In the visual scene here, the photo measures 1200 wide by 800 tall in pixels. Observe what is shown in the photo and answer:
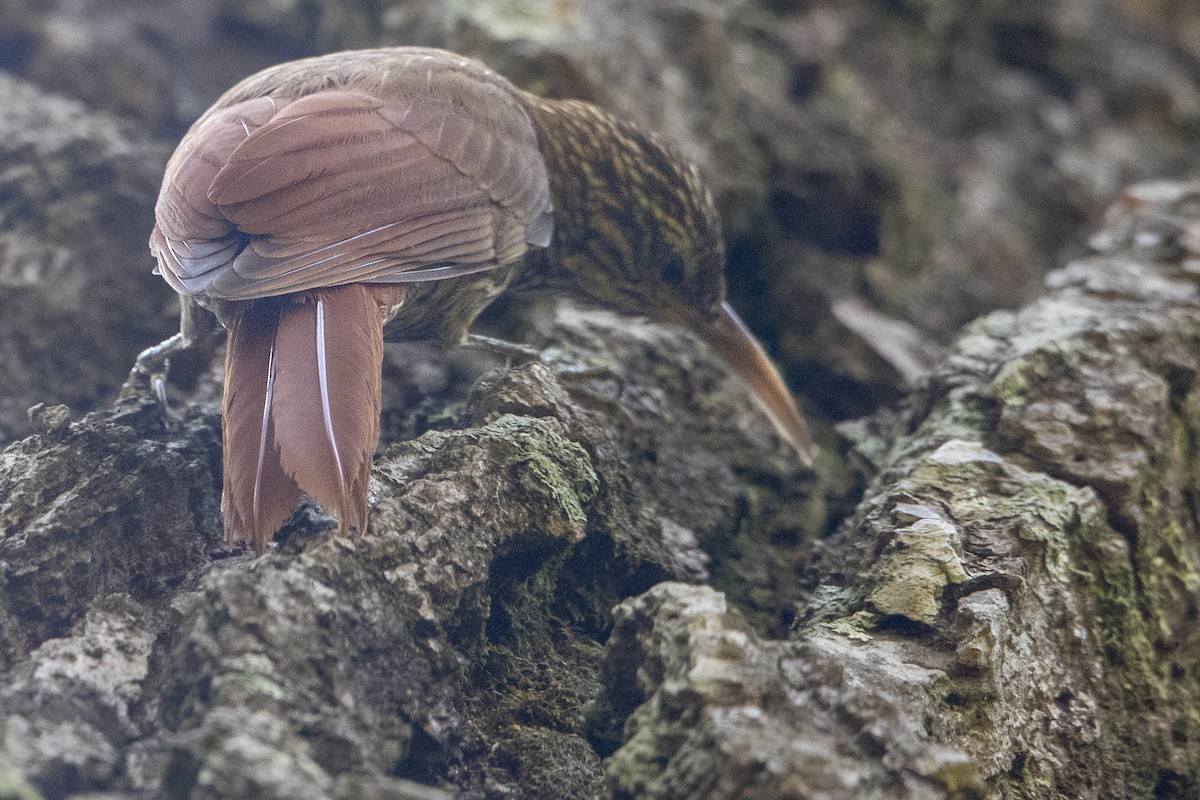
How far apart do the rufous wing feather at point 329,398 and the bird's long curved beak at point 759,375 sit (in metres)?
1.46

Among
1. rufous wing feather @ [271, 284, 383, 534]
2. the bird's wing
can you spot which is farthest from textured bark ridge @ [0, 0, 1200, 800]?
the bird's wing

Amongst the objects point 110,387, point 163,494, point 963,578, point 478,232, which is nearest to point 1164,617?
point 963,578

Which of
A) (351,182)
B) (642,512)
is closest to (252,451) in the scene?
(351,182)

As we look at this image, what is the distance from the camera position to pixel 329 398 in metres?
1.98

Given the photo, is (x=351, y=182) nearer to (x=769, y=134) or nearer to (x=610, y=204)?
(x=610, y=204)

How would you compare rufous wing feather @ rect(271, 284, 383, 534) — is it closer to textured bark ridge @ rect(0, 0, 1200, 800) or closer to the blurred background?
textured bark ridge @ rect(0, 0, 1200, 800)

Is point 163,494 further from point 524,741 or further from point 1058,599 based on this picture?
point 1058,599

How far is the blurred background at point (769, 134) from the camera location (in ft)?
10.3

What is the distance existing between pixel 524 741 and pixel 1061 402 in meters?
1.64

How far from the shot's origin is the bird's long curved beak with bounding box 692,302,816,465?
10.7 feet

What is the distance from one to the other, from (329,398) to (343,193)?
24.8 inches

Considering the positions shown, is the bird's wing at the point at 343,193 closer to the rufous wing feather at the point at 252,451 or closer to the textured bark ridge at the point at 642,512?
the rufous wing feather at the point at 252,451

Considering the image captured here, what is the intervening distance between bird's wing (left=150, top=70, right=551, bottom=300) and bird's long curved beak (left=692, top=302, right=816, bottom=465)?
788 millimetres

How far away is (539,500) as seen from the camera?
2225mm
